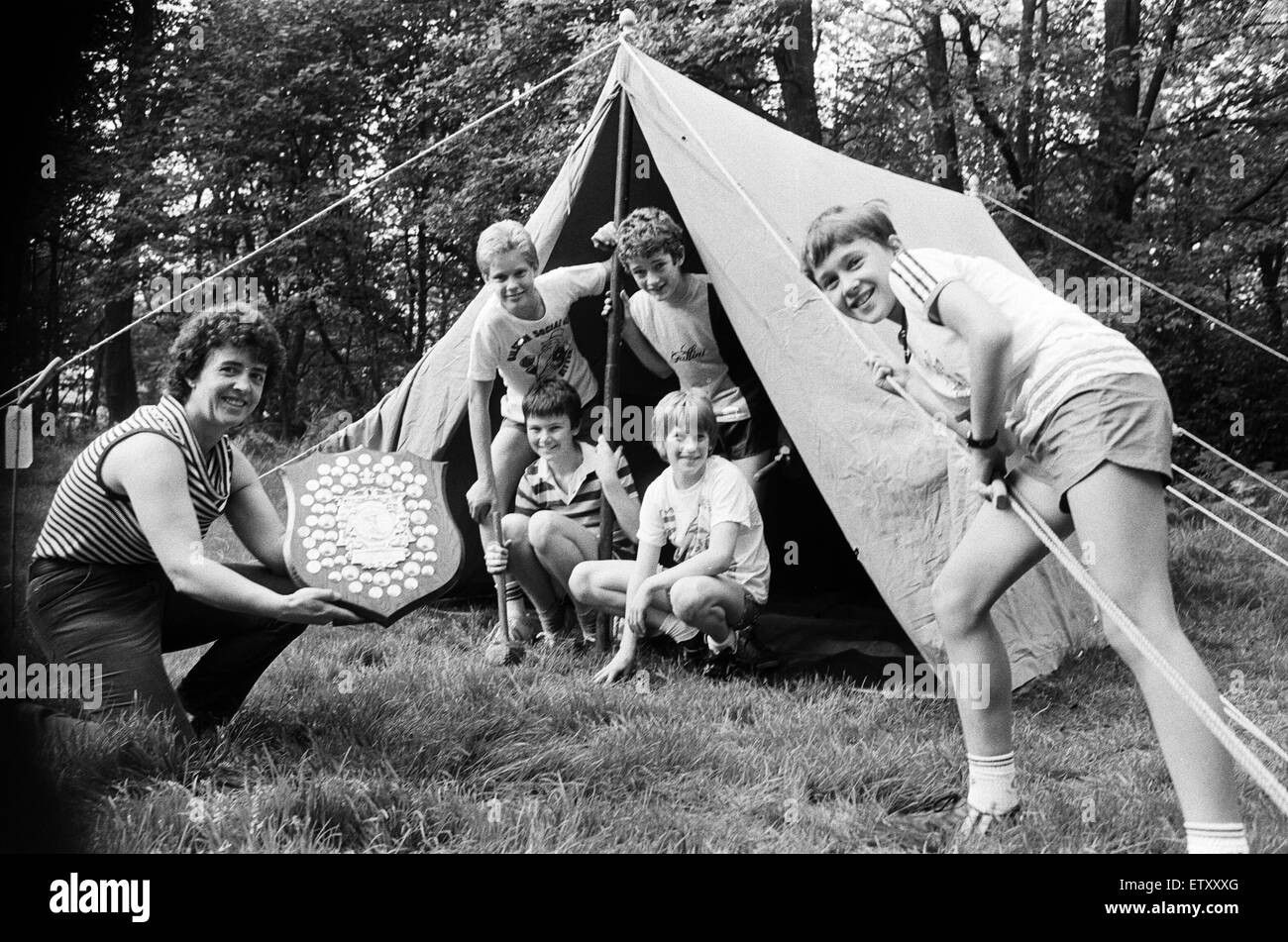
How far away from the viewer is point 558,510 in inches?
141

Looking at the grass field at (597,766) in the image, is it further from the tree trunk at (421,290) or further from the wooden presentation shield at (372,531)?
the tree trunk at (421,290)

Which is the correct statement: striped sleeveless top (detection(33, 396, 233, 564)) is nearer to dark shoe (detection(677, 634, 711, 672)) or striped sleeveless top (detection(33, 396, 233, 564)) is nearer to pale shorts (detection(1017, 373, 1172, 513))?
dark shoe (detection(677, 634, 711, 672))

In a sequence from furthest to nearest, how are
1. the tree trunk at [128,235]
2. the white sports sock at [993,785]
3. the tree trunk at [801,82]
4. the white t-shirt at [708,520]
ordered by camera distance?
the tree trunk at [801,82] < the tree trunk at [128,235] < the white t-shirt at [708,520] < the white sports sock at [993,785]

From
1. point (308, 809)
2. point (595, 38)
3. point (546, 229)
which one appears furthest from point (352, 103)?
point (308, 809)

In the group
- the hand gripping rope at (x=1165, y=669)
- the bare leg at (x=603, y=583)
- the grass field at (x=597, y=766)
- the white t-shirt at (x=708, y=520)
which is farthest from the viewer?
the bare leg at (x=603, y=583)

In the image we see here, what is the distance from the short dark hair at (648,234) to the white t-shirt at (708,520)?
2.24 feet

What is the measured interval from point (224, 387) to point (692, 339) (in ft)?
5.39

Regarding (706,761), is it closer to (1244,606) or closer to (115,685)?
(115,685)

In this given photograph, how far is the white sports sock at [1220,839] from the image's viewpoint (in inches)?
65.8

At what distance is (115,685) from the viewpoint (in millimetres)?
2172

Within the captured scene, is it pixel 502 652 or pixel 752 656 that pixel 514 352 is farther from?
pixel 752 656

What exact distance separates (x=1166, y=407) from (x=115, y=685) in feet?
6.98

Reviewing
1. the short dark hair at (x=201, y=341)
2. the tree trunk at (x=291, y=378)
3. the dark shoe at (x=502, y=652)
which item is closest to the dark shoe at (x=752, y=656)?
the dark shoe at (x=502, y=652)

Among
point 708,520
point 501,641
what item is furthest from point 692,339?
point 501,641
